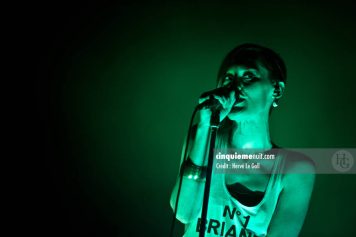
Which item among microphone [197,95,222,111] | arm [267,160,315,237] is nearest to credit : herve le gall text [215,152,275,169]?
arm [267,160,315,237]

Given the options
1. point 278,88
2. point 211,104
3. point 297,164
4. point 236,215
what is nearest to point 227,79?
point 278,88

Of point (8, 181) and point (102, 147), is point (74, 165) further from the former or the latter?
point (8, 181)

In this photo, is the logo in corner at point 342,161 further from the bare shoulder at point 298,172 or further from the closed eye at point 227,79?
the closed eye at point 227,79

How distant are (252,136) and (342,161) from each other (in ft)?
1.88

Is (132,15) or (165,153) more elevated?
(132,15)

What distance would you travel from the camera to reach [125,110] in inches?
81.0

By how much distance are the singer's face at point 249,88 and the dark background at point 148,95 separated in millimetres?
327

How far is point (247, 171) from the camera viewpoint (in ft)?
5.47

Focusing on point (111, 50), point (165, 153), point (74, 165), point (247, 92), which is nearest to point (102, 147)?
point (74, 165)

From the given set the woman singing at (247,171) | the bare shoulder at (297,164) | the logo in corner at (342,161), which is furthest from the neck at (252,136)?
the logo in corner at (342,161)

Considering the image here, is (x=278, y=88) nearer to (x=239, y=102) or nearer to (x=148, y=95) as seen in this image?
(x=239, y=102)

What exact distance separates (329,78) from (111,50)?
114cm

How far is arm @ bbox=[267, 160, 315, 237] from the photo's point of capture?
1.52m

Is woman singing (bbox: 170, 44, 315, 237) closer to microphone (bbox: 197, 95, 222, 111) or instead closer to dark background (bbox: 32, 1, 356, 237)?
microphone (bbox: 197, 95, 222, 111)
